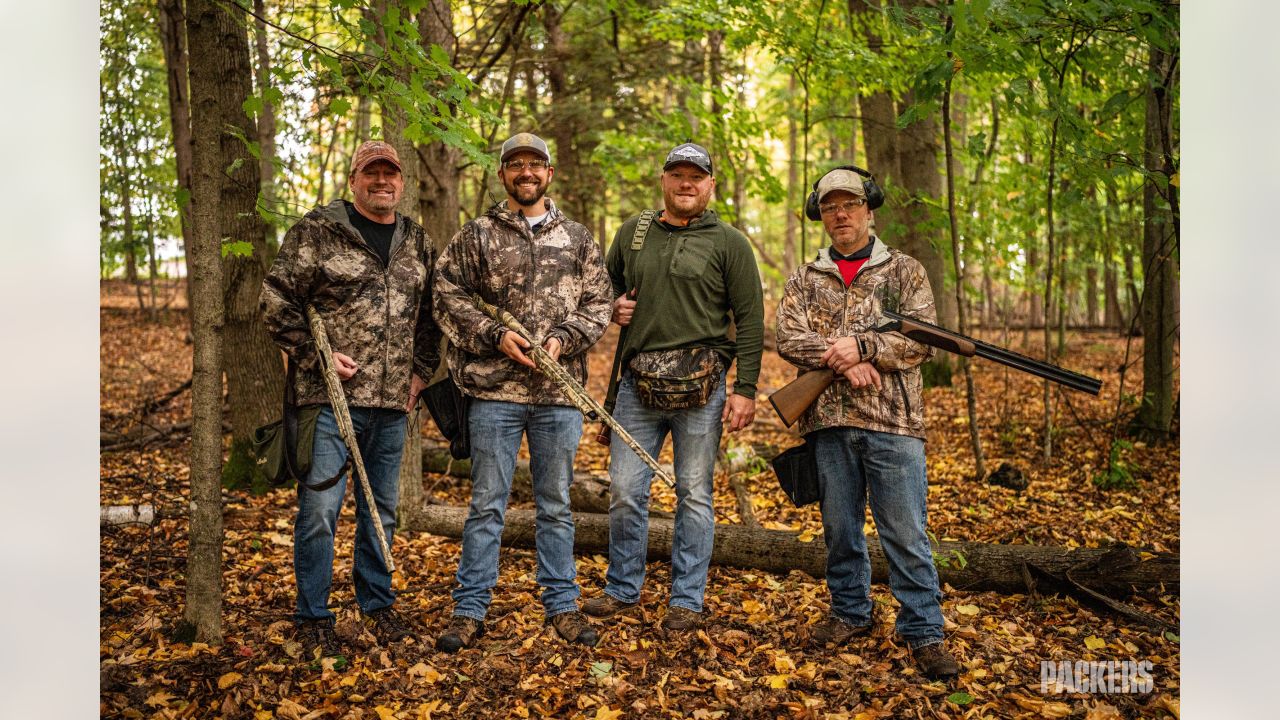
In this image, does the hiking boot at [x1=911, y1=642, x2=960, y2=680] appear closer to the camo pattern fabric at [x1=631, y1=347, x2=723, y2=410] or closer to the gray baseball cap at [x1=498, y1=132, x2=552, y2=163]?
the camo pattern fabric at [x1=631, y1=347, x2=723, y2=410]

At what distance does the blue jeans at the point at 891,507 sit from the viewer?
391 centimetres

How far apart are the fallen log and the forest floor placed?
3.3 inches

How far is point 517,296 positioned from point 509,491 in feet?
3.30

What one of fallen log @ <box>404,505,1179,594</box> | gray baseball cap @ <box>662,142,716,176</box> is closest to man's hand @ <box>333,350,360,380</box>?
gray baseball cap @ <box>662,142,716,176</box>

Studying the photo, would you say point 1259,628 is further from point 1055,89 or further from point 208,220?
point 208,220

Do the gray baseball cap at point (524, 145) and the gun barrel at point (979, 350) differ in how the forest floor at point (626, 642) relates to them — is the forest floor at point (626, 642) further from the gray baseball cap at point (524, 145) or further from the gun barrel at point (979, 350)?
the gray baseball cap at point (524, 145)

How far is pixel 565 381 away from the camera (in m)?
4.02

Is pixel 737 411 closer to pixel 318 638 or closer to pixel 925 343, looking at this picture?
pixel 925 343

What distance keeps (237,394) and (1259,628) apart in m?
6.54

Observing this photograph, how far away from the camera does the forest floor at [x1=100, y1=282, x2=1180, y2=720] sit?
356 cm

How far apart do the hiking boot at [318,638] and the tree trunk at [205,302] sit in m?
0.51

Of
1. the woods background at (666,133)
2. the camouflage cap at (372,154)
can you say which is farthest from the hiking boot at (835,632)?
the camouflage cap at (372,154)

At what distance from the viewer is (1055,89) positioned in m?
4.73

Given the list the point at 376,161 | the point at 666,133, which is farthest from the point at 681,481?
the point at 666,133
